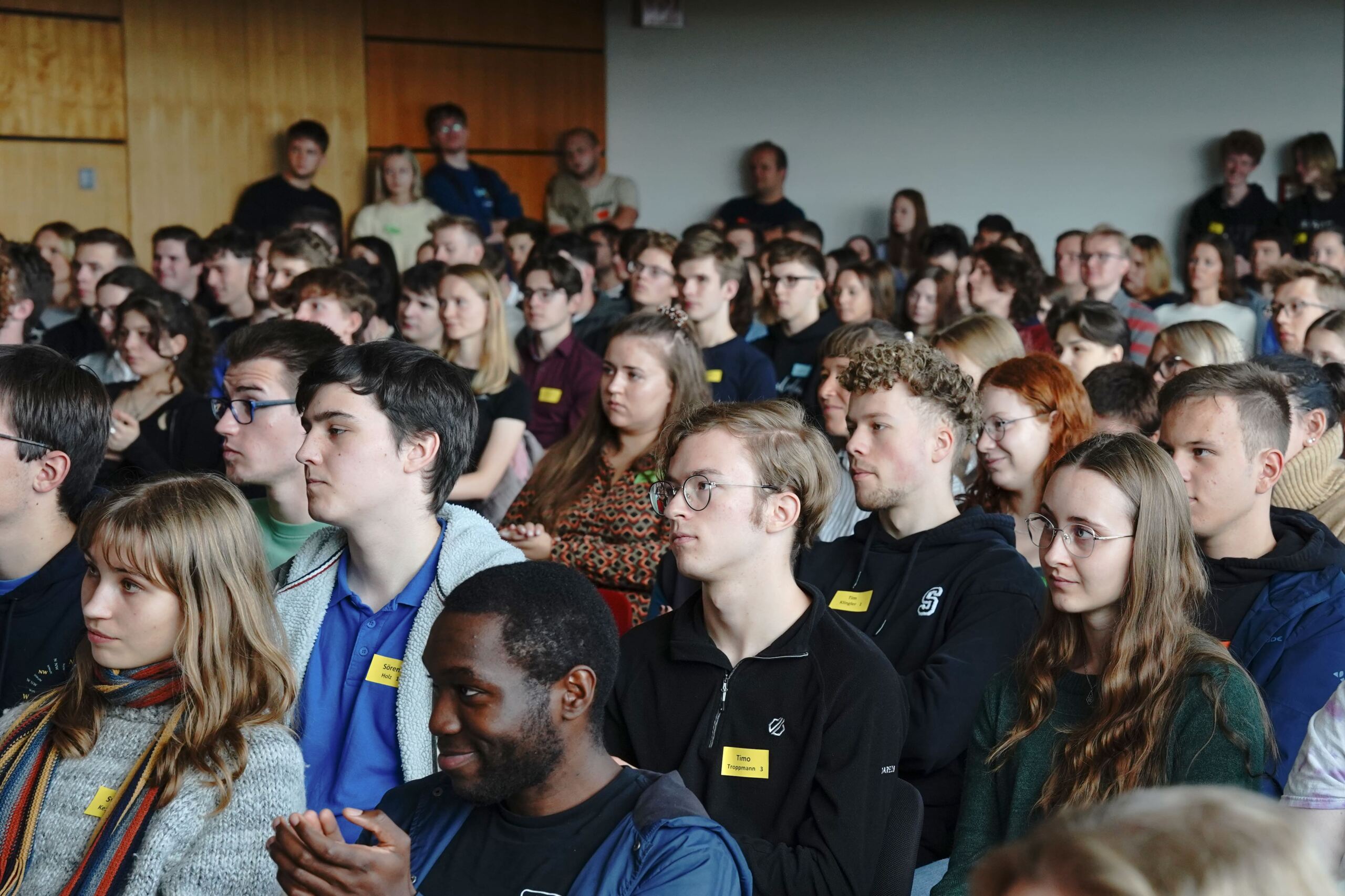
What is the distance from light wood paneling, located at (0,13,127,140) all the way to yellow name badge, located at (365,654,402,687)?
7.00 m

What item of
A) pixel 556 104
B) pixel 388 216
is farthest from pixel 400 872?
pixel 556 104

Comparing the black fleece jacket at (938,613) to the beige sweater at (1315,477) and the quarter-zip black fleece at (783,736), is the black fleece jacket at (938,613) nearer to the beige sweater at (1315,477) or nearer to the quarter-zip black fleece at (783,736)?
the quarter-zip black fleece at (783,736)

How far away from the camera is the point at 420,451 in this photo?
230 centimetres

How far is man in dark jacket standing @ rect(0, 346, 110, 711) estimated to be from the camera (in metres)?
2.24

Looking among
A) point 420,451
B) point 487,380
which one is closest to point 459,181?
point 487,380

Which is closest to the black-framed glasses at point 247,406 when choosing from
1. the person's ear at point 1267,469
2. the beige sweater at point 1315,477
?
the person's ear at point 1267,469

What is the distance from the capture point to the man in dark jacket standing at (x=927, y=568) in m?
2.30

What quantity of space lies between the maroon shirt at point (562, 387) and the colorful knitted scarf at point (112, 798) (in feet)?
9.33

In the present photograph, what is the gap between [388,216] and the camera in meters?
8.48

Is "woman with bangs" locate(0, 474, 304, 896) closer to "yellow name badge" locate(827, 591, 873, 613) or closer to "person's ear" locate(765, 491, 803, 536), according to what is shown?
"person's ear" locate(765, 491, 803, 536)

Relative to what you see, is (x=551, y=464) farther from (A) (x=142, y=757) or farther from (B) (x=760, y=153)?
(B) (x=760, y=153)

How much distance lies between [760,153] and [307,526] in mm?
7413

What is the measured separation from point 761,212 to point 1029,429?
Answer: 21.9 ft

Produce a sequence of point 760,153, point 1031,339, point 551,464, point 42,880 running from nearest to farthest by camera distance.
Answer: point 42,880 < point 551,464 < point 1031,339 < point 760,153
